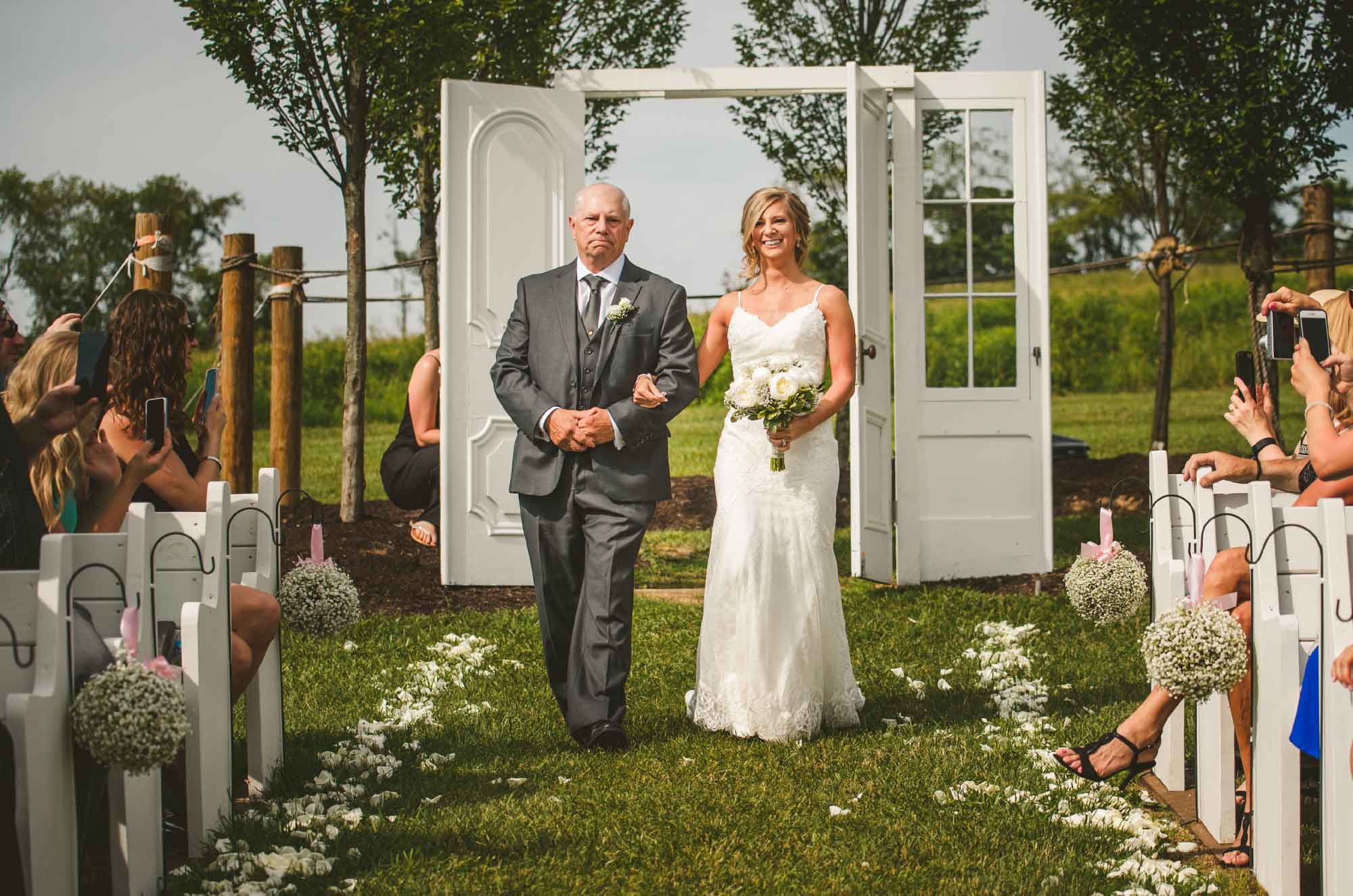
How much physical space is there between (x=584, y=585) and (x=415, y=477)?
297 centimetres

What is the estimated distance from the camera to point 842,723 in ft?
16.4

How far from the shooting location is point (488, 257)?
24.4 feet

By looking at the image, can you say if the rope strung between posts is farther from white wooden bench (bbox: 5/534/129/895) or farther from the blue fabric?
the blue fabric

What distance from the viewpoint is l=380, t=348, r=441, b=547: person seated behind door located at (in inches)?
289

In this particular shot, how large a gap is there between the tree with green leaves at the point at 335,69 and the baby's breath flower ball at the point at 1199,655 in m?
6.22

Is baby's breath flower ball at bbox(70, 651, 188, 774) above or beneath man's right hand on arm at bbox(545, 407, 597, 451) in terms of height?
beneath

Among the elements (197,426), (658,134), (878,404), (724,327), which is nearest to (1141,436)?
(658,134)

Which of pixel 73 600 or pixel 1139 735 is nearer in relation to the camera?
pixel 73 600

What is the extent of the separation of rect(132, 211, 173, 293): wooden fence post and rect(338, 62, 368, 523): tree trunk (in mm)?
1372

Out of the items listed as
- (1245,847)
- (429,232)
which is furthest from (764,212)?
(429,232)

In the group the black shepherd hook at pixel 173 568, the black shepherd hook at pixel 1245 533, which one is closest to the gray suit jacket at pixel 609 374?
the black shepherd hook at pixel 173 568

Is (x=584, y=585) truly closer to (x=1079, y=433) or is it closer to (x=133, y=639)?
(x=133, y=639)

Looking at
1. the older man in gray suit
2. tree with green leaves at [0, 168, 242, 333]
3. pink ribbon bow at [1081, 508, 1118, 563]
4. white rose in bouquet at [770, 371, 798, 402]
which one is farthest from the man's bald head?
tree with green leaves at [0, 168, 242, 333]

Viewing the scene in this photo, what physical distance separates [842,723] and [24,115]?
21233 mm
